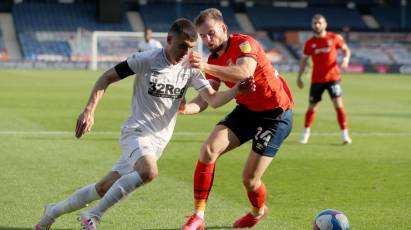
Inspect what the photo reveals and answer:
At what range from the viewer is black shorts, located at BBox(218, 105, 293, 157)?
806 centimetres

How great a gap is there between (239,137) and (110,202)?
1.75 meters

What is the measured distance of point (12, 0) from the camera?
64.0 metres

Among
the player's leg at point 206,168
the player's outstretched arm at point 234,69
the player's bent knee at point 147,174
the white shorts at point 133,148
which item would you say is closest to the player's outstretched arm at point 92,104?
the white shorts at point 133,148

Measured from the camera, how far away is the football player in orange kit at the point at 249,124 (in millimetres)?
7746

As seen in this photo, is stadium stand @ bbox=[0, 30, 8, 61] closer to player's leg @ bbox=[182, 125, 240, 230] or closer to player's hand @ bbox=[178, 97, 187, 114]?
player's leg @ bbox=[182, 125, 240, 230]

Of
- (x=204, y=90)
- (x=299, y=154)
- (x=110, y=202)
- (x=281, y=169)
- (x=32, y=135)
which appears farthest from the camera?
(x=32, y=135)

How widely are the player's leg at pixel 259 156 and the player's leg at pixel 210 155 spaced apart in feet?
0.58

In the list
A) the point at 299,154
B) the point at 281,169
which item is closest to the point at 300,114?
the point at 299,154

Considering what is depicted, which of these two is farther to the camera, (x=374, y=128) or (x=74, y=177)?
(x=374, y=128)

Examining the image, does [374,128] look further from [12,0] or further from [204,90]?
[12,0]

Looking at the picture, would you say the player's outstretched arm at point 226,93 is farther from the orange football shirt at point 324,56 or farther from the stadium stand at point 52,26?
the stadium stand at point 52,26

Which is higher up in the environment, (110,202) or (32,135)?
(110,202)

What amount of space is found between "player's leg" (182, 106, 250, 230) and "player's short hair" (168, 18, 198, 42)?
137cm

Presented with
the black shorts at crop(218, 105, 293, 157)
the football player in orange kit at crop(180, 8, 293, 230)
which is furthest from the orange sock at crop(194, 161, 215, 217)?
the black shorts at crop(218, 105, 293, 157)
